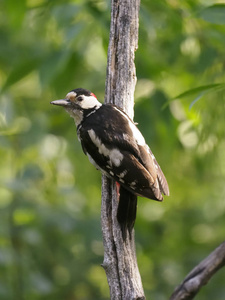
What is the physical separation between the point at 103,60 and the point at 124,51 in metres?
2.97

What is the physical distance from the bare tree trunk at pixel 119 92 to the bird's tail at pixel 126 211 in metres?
0.03

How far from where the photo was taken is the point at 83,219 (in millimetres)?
5125

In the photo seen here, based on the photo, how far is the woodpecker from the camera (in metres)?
2.93

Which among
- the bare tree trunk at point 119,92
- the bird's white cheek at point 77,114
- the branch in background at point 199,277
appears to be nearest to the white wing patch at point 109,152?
the bare tree trunk at point 119,92

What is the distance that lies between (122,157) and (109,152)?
0.08 m

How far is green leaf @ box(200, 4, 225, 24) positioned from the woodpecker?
2.19 feet

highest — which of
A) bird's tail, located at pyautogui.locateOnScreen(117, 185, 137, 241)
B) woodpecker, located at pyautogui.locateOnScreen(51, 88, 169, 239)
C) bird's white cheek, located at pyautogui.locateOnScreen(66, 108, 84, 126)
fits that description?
bird's white cheek, located at pyautogui.locateOnScreen(66, 108, 84, 126)

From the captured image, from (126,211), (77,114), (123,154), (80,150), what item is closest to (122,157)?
(123,154)

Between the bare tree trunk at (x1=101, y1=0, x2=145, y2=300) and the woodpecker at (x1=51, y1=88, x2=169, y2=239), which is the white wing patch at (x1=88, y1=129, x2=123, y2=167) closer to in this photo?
the woodpecker at (x1=51, y1=88, x2=169, y2=239)

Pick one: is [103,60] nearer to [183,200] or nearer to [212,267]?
[183,200]

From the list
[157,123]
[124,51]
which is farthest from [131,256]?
[157,123]

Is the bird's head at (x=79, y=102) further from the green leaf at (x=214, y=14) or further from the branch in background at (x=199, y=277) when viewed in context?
the branch in background at (x=199, y=277)

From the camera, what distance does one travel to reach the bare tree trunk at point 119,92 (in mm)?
2769

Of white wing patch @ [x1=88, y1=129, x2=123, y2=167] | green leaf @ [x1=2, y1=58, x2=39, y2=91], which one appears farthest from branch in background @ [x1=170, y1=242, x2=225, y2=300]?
green leaf @ [x1=2, y1=58, x2=39, y2=91]
